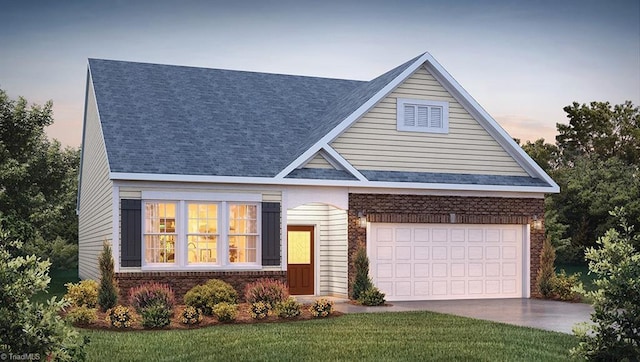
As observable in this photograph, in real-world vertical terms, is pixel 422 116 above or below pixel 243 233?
above

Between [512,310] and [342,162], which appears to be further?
[342,162]

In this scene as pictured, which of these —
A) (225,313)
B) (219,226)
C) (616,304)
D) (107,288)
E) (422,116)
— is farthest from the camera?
(422,116)

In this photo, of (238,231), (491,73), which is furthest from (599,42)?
(238,231)

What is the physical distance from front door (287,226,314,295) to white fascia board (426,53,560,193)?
18.6ft

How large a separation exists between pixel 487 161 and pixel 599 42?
1355 centimetres

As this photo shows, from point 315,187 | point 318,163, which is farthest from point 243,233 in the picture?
point 318,163

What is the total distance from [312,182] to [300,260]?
3.56 meters

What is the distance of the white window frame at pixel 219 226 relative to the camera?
20.1 meters

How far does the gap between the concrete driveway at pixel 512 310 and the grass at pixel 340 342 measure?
4.14 ft

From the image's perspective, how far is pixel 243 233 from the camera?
2103 centimetres

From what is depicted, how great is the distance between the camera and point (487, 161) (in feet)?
77.2

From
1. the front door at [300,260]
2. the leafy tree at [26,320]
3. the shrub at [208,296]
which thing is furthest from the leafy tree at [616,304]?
the front door at [300,260]

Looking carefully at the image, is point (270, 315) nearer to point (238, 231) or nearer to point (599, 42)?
point (238, 231)

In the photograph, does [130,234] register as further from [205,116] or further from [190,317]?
[205,116]
